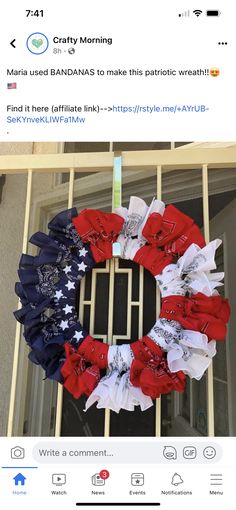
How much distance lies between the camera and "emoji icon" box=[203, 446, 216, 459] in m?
0.86

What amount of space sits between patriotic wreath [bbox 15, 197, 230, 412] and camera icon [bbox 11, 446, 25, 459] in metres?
0.16

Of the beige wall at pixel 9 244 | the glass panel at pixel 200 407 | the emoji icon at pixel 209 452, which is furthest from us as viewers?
the beige wall at pixel 9 244

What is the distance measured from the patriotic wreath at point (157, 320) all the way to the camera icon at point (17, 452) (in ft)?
0.52

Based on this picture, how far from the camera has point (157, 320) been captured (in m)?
0.98

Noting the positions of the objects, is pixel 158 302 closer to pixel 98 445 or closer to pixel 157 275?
pixel 157 275

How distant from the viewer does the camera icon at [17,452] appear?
0.89m

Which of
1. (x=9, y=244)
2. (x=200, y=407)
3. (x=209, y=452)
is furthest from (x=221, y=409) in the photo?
(x=9, y=244)

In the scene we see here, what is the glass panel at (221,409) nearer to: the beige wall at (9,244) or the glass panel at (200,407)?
the glass panel at (200,407)

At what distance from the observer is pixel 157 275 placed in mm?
1004
